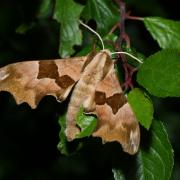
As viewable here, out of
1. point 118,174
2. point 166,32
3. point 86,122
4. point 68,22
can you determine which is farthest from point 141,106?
point 68,22

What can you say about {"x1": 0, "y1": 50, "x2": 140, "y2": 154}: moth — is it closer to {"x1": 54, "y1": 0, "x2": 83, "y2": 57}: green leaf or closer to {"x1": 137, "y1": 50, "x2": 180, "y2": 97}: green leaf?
{"x1": 137, "y1": 50, "x2": 180, "y2": 97}: green leaf

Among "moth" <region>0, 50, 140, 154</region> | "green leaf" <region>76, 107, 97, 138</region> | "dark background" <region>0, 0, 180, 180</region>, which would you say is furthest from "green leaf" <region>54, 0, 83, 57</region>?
"dark background" <region>0, 0, 180, 180</region>

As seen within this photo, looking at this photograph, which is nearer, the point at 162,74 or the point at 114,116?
the point at 162,74

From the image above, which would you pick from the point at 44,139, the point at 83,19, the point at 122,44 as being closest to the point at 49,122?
the point at 44,139

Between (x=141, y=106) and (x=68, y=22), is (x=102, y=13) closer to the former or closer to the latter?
(x=68, y=22)

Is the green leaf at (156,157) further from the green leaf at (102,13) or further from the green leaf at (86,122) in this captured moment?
the green leaf at (102,13)

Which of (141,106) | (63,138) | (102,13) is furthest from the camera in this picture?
(102,13)

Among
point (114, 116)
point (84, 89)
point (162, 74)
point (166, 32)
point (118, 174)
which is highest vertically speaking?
point (162, 74)
